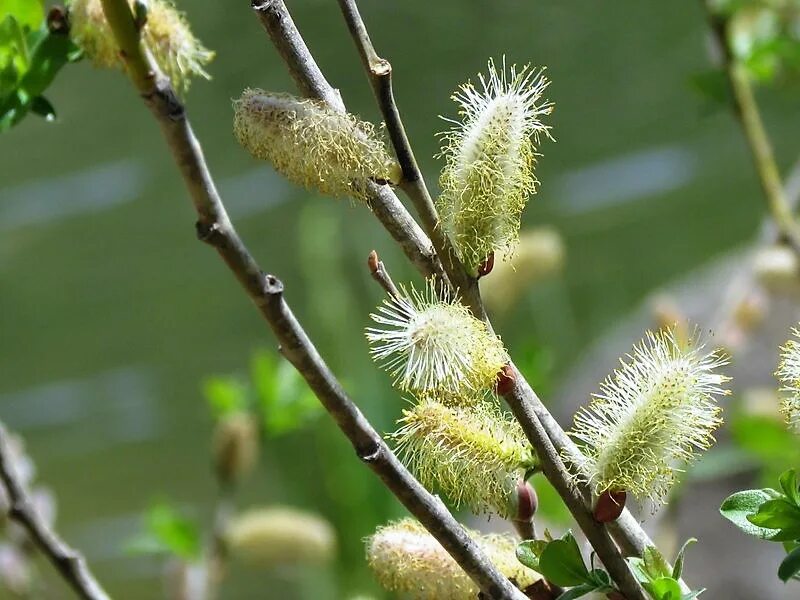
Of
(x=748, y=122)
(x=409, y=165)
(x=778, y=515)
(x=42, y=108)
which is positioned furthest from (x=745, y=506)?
(x=748, y=122)

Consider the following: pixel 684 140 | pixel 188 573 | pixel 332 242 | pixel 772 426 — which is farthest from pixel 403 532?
pixel 684 140

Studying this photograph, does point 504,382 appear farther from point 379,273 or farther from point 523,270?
point 523,270

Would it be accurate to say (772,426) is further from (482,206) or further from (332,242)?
(332,242)

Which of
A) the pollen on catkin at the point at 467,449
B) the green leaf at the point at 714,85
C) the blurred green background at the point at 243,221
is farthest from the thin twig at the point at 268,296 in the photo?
the blurred green background at the point at 243,221

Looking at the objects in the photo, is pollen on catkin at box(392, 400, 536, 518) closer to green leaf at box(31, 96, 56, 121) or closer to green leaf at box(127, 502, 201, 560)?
green leaf at box(31, 96, 56, 121)

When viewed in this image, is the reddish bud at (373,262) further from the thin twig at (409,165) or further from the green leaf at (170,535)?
the green leaf at (170,535)
